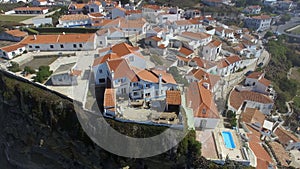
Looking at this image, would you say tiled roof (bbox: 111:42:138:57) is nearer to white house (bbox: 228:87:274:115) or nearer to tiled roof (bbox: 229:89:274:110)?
white house (bbox: 228:87:274:115)

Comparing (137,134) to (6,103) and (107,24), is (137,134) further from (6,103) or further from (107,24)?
(107,24)

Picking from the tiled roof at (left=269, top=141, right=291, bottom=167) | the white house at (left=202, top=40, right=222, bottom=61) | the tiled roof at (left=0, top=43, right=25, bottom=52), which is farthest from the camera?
the white house at (left=202, top=40, right=222, bottom=61)

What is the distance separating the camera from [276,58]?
4878cm

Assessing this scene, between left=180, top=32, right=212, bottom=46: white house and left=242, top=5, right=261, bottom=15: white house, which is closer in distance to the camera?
left=180, top=32, right=212, bottom=46: white house

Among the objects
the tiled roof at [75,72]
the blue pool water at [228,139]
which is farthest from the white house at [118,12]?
the blue pool water at [228,139]

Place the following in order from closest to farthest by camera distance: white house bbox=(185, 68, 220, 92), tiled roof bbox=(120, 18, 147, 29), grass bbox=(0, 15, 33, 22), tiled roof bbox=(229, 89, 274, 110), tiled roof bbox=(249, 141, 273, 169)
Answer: tiled roof bbox=(249, 141, 273, 169) → white house bbox=(185, 68, 220, 92) → tiled roof bbox=(229, 89, 274, 110) → tiled roof bbox=(120, 18, 147, 29) → grass bbox=(0, 15, 33, 22)

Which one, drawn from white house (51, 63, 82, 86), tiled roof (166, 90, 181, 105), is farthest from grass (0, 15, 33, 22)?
tiled roof (166, 90, 181, 105)

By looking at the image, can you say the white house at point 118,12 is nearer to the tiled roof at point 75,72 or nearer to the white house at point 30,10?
the white house at point 30,10

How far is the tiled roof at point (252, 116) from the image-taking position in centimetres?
2877

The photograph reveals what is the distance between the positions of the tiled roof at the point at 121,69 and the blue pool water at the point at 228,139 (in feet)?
33.1

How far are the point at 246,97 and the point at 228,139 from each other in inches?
438

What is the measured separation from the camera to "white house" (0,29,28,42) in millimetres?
38094

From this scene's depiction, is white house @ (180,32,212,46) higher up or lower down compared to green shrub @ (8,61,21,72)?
higher up

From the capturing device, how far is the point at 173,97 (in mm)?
23172
